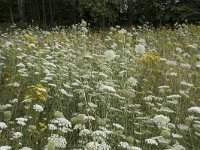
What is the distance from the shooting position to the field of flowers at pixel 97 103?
4227 mm

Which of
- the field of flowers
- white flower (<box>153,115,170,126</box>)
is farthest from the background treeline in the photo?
white flower (<box>153,115,170,126</box>)

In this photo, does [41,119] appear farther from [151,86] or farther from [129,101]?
[151,86]

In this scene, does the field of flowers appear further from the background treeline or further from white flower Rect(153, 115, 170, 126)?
the background treeline

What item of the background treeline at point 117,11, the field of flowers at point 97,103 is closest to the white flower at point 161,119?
the field of flowers at point 97,103

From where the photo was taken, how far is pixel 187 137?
4.78 m

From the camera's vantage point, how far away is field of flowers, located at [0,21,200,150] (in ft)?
13.9

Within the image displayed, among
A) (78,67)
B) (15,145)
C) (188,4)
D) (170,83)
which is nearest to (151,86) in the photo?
(170,83)

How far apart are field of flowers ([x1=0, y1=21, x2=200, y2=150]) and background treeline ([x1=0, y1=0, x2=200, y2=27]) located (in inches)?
370

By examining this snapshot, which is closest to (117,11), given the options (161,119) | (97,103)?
(97,103)

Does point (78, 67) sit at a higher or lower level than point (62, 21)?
higher

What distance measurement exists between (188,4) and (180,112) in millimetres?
16856

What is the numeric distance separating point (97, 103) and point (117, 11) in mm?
19755

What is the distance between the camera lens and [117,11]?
976 inches

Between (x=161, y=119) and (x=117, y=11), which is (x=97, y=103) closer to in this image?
(x=161, y=119)
